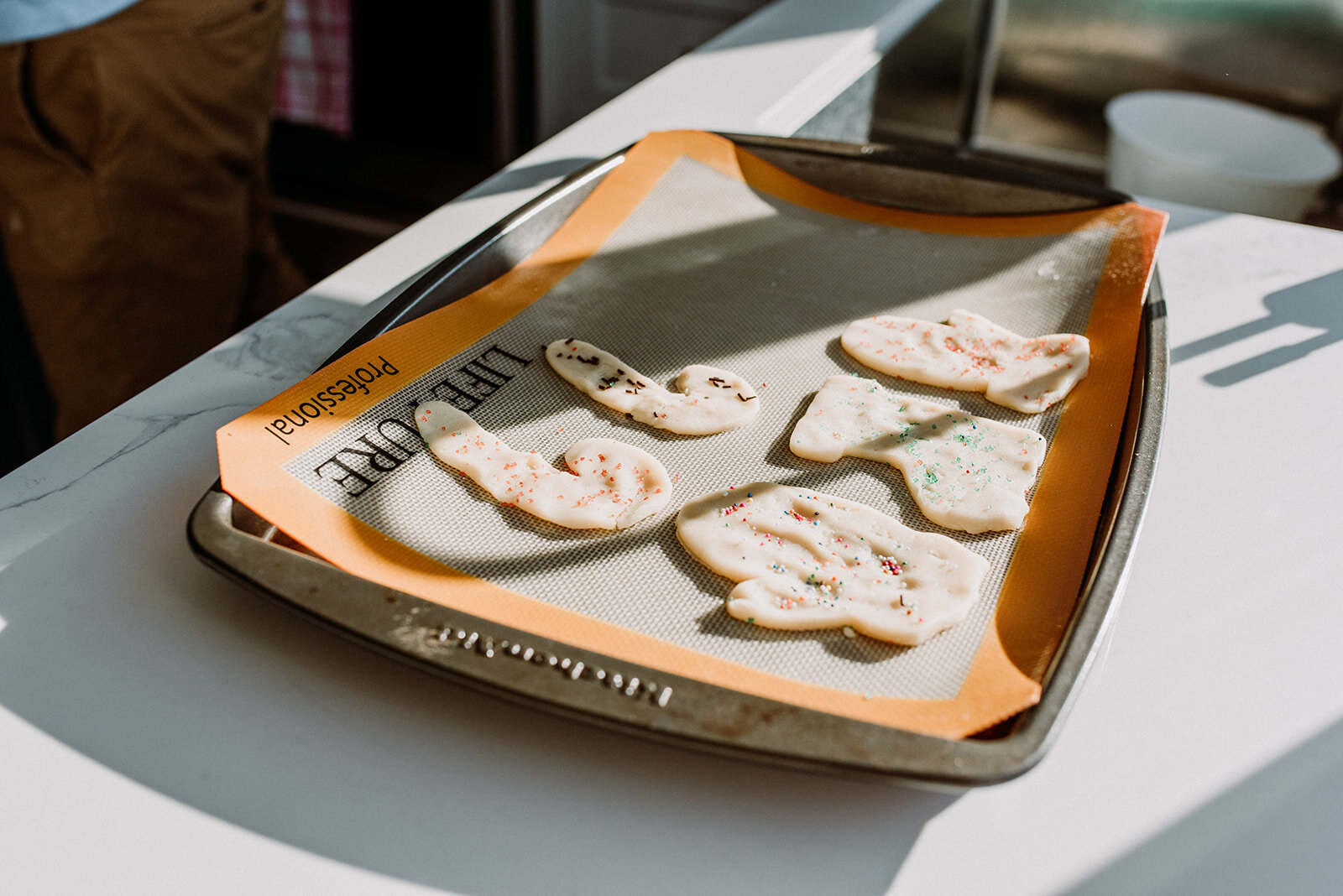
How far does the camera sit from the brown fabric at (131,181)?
4.83 feet

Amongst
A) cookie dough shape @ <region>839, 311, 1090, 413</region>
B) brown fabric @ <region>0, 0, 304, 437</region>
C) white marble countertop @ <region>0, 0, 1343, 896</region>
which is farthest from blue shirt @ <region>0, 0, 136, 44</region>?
cookie dough shape @ <region>839, 311, 1090, 413</region>

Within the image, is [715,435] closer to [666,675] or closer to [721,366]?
[721,366]

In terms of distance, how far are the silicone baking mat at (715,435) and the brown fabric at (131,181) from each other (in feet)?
3.10

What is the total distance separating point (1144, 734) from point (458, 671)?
1.30 ft

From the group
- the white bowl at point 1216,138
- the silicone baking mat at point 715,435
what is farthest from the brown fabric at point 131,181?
Answer: the white bowl at point 1216,138

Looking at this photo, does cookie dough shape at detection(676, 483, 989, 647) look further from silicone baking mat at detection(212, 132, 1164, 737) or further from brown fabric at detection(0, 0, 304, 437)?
brown fabric at detection(0, 0, 304, 437)

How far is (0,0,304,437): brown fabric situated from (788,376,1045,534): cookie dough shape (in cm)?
132

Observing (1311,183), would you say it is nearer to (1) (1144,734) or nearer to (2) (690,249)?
(2) (690,249)

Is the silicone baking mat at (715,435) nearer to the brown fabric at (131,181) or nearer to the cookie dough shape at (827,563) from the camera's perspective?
the cookie dough shape at (827,563)

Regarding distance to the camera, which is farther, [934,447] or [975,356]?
[975,356]

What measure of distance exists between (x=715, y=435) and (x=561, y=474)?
0.14 m

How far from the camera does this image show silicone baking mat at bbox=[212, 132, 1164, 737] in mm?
586

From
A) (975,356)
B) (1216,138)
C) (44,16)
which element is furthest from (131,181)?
(1216,138)

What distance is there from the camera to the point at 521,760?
520 millimetres
